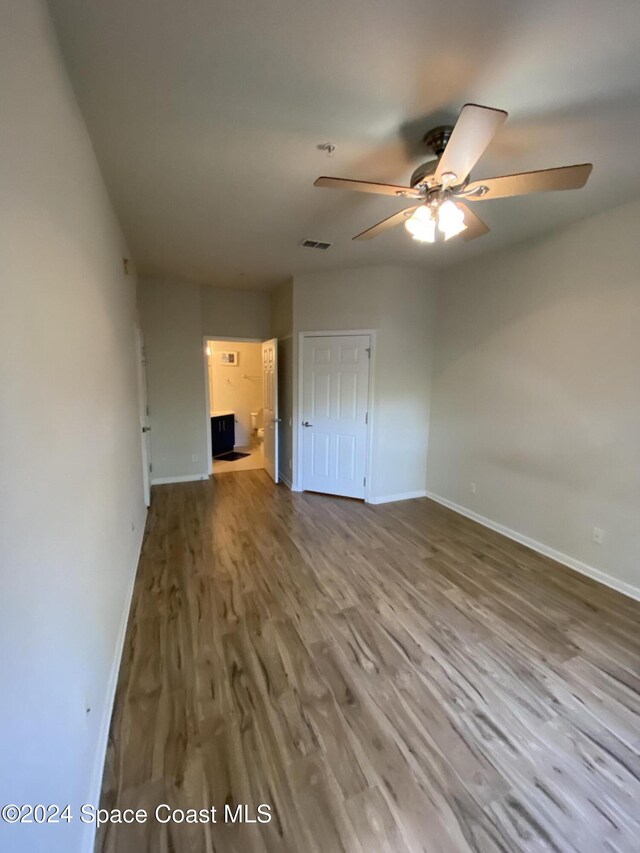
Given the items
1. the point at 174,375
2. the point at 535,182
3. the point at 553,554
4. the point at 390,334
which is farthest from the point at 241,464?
the point at 535,182

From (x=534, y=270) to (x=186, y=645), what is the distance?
3970 mm

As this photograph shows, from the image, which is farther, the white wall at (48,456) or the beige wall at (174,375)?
the beige wall at (174,375)

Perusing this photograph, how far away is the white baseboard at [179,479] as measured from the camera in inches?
198

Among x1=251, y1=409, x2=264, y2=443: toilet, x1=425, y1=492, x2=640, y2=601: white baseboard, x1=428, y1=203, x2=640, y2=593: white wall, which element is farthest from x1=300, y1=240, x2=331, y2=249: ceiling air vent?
x1=251, y1=409, x2=264, y2=443: toilet

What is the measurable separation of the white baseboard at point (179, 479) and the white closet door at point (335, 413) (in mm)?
1638

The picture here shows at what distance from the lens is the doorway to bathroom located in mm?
7008

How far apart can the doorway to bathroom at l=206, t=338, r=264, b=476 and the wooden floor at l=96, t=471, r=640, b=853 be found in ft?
13.1

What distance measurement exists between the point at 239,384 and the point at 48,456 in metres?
6.61

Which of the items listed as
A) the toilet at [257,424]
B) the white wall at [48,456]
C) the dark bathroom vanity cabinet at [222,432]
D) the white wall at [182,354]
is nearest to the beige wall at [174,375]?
the white wall at [182,354]

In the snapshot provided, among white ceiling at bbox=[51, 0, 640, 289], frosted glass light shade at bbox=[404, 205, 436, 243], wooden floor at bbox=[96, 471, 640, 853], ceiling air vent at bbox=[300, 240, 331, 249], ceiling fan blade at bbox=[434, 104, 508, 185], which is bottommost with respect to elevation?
wooden floor at bbox=[96, 471, 640, 853]

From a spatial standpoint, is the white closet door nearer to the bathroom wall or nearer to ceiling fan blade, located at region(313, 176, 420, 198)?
ceiling fan blade, located at region(313, 176, 420, 198)

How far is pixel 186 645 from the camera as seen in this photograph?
212 cm

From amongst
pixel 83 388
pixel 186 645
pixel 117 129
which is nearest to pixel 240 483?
pixel 186 645

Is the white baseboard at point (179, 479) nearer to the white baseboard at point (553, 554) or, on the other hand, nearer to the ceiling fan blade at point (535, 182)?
the white baseboard at point (553, 554)
